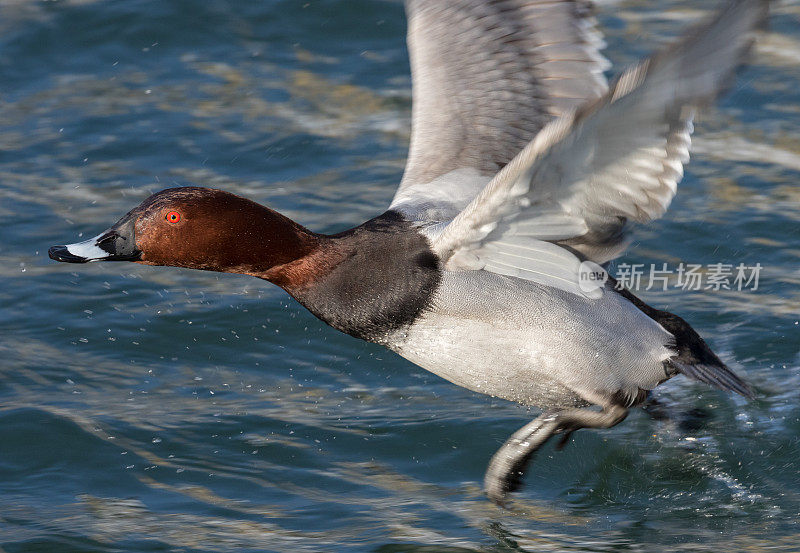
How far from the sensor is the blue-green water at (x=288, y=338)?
4434mm

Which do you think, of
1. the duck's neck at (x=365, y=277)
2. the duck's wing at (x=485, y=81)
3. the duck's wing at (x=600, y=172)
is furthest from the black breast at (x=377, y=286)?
the duck's wing at (x=485, y=81)

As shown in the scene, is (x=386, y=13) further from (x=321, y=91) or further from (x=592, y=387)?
(x=592, y=387)

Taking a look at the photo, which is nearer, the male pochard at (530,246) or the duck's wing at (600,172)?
the duck's wing at (600,172)

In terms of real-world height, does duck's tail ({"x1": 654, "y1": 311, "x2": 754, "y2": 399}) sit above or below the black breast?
below

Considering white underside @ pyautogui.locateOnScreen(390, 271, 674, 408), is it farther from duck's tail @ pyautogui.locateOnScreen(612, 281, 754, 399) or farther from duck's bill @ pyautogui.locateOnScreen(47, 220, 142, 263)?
duck's bill @ pyautogui.locateOnScreen(47, 220, 142, 263)

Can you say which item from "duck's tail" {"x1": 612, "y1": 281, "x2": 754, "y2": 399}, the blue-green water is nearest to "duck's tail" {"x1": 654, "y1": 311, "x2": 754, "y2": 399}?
"duck's tail" {"x1": 612, "y1": 281, "x2": 754, "y2": 399}

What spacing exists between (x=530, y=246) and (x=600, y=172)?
46 cm

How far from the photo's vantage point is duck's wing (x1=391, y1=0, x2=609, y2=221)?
5.02 metres

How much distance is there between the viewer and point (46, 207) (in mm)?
6957

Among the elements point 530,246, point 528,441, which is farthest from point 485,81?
point 528,441

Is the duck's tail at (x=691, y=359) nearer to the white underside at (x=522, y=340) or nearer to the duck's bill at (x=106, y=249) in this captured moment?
the white underside at (x=522, y=340)

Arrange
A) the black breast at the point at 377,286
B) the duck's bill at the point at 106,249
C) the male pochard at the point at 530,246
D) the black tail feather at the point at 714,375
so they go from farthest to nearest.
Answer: the black tail feather at the point at 714,375 → the black breast at the point at 377,286 → the duck's bill at the point at 106,249 → the male pochard at the point at 530,246

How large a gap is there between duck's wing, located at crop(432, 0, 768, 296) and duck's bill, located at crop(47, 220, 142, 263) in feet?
3.66

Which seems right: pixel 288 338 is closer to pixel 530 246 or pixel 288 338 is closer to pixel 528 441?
pixel 528 441
